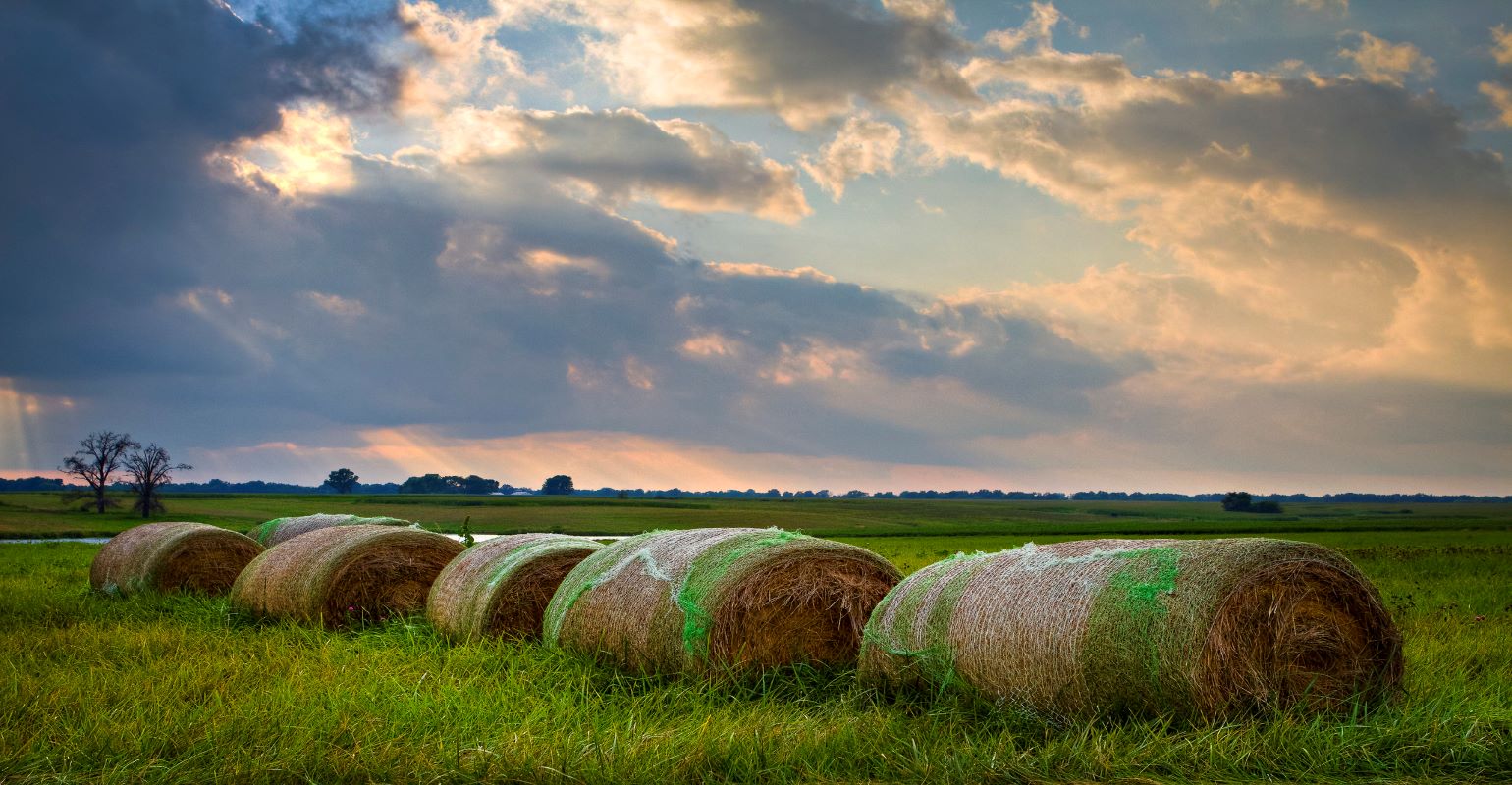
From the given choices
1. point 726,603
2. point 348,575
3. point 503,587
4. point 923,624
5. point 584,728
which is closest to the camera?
point 584,728

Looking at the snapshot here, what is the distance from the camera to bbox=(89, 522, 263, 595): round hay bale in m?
15.7

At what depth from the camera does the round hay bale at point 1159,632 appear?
21.5 ft

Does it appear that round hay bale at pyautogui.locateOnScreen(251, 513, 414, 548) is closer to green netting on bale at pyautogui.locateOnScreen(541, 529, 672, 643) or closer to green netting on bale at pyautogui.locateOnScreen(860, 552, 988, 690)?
green netting on bale at pyautogui.locateOnScreen(541, 529, 672, 643)

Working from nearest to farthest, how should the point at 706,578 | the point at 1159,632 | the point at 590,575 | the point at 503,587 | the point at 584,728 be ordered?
1. the point at 1159,632
2. the point at 584,728
3. the point at 706,578
4. the point at 590,575
5. the point at 503,587

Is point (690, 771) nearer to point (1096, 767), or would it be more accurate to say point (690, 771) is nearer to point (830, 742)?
point (830, 742)

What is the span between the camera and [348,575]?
12.2m

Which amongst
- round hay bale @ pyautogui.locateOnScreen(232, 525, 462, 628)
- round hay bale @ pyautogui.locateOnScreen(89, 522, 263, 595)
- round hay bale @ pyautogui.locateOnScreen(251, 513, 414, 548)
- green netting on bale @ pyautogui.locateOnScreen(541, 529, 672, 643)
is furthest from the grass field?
round hay bale @ pyautogui.locateOnScreen(251, 513, 414, 548)

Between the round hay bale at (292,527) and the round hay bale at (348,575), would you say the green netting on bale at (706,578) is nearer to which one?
the round hay bale at (348,575)

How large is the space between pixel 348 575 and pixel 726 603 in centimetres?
602

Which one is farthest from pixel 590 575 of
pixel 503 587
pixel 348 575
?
pixel 348 575

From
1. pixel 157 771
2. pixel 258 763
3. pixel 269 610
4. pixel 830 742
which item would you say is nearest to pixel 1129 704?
pixel 830 742

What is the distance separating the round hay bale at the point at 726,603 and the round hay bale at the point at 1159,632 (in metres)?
1.08

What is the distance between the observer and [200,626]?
12367 mm

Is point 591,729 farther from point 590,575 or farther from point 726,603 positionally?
point 590,575
